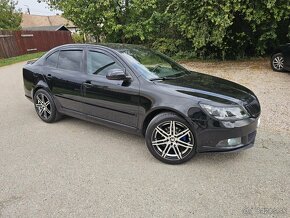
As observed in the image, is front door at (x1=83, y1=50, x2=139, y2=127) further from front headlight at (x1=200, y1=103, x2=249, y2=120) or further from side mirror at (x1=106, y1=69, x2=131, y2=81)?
front headlight at (x1=200, y1=103, x2=249, y2=120)

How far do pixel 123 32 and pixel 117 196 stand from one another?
1295cm

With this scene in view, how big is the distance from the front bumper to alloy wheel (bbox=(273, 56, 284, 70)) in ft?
21.3

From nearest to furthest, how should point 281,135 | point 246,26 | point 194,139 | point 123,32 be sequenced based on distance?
point 194,139
point 281,135
point 246,26
point 123,32

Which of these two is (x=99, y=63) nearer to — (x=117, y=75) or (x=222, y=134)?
(x=117, y=75)

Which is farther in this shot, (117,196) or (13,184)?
(13,184)

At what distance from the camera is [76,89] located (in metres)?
4.51

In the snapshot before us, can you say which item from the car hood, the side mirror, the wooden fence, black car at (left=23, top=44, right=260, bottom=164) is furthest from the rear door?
the wooden fence

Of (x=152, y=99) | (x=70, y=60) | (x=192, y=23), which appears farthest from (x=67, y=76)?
(x=192, y=23)

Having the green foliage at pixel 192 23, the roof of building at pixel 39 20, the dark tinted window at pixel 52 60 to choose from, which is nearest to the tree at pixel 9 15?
the green foliage at pixel 192 23

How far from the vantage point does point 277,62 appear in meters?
9.04

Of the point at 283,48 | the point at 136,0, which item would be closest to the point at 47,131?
the point at 283,48

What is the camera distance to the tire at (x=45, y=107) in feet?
16.6

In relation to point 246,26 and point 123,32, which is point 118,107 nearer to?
point 246,26

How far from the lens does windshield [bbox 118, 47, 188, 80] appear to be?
397cm
